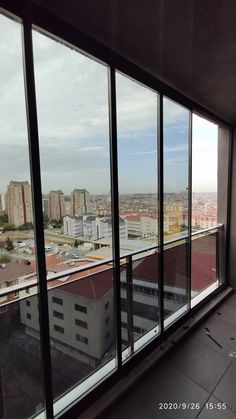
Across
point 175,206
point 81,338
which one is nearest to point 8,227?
point 81,338

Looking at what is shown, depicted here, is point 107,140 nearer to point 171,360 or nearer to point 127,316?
point 127,316

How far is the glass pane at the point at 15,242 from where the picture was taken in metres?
1.35

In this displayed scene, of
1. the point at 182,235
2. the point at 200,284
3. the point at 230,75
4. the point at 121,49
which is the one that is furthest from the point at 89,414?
the point at 230,75

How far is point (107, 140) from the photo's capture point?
1.95 metres

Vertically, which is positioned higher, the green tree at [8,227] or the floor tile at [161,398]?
the green tree at [8,227]

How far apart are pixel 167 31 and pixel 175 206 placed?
1702 mm

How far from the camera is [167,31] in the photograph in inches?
64.9

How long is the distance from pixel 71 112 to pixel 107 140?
368 millimetres

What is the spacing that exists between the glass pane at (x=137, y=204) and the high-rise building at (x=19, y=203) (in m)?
0.84

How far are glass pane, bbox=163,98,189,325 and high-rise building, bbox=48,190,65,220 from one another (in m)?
1.29

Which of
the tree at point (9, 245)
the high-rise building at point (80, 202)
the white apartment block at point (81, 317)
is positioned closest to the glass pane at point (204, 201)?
the white apartment block at point (81, 317)

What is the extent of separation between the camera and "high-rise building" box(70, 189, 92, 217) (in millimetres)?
1756

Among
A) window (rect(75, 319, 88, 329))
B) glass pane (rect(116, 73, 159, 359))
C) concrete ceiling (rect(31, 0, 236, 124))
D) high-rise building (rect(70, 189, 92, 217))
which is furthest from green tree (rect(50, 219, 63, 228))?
concrete ceiling (rect(31, 0, 236, 124))

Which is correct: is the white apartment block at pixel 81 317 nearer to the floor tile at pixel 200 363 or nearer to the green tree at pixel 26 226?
the green tree at pixel 26 226
